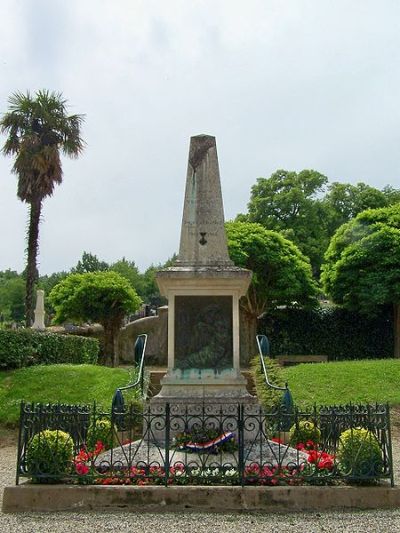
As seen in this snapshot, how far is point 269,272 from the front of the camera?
96.4 feet

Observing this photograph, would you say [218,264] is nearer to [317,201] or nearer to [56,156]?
[56,156]

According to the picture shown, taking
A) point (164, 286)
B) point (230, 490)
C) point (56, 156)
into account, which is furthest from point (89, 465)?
point (56, 156)

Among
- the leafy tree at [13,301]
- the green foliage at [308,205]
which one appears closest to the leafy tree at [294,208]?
the green foliage at [308,205]

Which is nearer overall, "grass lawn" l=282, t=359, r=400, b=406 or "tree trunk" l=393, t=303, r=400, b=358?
"grass lawn" l=282, t=359, r=400, b=406

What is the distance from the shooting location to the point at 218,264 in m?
10.8

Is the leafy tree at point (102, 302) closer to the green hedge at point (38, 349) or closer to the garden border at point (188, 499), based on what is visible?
the green hedge at point (38, 349)

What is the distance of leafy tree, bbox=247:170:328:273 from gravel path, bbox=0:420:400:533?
35264mm

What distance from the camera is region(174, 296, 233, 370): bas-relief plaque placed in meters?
10.2

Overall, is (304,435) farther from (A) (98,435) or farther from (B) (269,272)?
(B) (269,272)

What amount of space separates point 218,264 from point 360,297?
1793 cm

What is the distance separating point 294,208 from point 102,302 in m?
19.8

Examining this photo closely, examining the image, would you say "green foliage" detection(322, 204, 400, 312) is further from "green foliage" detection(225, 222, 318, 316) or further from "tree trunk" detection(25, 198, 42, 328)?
"tree trunk" detection(25, 198, 42, 328)

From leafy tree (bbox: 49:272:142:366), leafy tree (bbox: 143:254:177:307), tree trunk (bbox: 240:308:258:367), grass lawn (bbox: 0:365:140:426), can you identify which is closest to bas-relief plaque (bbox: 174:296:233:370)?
grass lawn (bbox: 0:365:140:426)

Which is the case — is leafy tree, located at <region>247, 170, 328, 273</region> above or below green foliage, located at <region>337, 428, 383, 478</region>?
above
